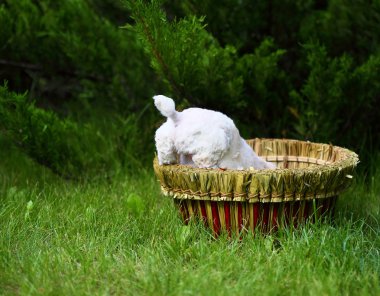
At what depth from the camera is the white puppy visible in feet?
6.66

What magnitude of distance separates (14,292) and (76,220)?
557mm

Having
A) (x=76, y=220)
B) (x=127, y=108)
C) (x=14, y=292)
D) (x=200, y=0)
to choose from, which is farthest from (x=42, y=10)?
(x=14, y=292)

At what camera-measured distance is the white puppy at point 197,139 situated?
2031 mm

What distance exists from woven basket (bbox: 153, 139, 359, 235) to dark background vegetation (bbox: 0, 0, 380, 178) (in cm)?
65

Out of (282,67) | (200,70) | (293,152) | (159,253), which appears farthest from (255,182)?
(282,67)

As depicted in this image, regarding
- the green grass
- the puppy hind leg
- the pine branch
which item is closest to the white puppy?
the puppy hind leg

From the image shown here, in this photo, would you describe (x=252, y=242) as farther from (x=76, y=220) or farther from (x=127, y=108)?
(x=127, y=108)

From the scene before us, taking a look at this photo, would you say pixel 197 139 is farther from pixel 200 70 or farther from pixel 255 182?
pixel 200 70

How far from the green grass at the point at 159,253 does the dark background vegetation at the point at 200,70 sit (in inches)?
18.4

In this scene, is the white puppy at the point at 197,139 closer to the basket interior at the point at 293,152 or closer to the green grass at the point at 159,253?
the green grass at the point at 159,253

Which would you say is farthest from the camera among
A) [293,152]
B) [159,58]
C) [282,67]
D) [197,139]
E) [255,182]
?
[282,67]

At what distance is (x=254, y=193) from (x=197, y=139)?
0.27 m

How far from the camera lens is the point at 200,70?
2619 mm

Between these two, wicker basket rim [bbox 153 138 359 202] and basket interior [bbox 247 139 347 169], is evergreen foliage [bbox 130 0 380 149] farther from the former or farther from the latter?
wicker basket rim [bbox 153 138 359 202]
